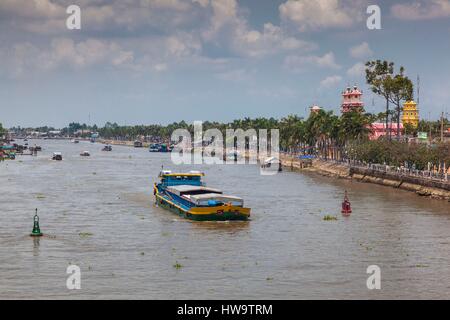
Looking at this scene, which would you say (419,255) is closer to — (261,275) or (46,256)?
(261,275)

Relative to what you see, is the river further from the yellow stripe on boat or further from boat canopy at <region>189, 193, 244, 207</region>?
boat canopy at <region>189, 193, 244, 207</region>

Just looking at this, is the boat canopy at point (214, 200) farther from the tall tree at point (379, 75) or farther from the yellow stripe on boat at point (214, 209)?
the tall tree at point (379, 75)

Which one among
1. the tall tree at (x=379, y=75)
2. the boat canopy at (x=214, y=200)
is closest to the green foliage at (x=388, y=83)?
the tall tree at (x=379, y=75)

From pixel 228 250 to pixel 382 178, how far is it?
2813 inches

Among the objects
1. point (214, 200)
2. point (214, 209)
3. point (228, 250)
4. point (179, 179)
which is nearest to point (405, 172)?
point (179, 179)

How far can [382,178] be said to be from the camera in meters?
123

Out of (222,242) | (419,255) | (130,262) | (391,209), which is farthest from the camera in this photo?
(391,209)

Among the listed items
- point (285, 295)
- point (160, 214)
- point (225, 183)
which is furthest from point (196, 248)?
point (225, 183)

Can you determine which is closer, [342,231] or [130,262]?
[130,262]

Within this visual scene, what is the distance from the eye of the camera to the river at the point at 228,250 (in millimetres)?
44125

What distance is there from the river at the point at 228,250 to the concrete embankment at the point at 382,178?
338 cm

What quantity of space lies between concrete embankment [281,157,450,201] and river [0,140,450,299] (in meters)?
3.38
